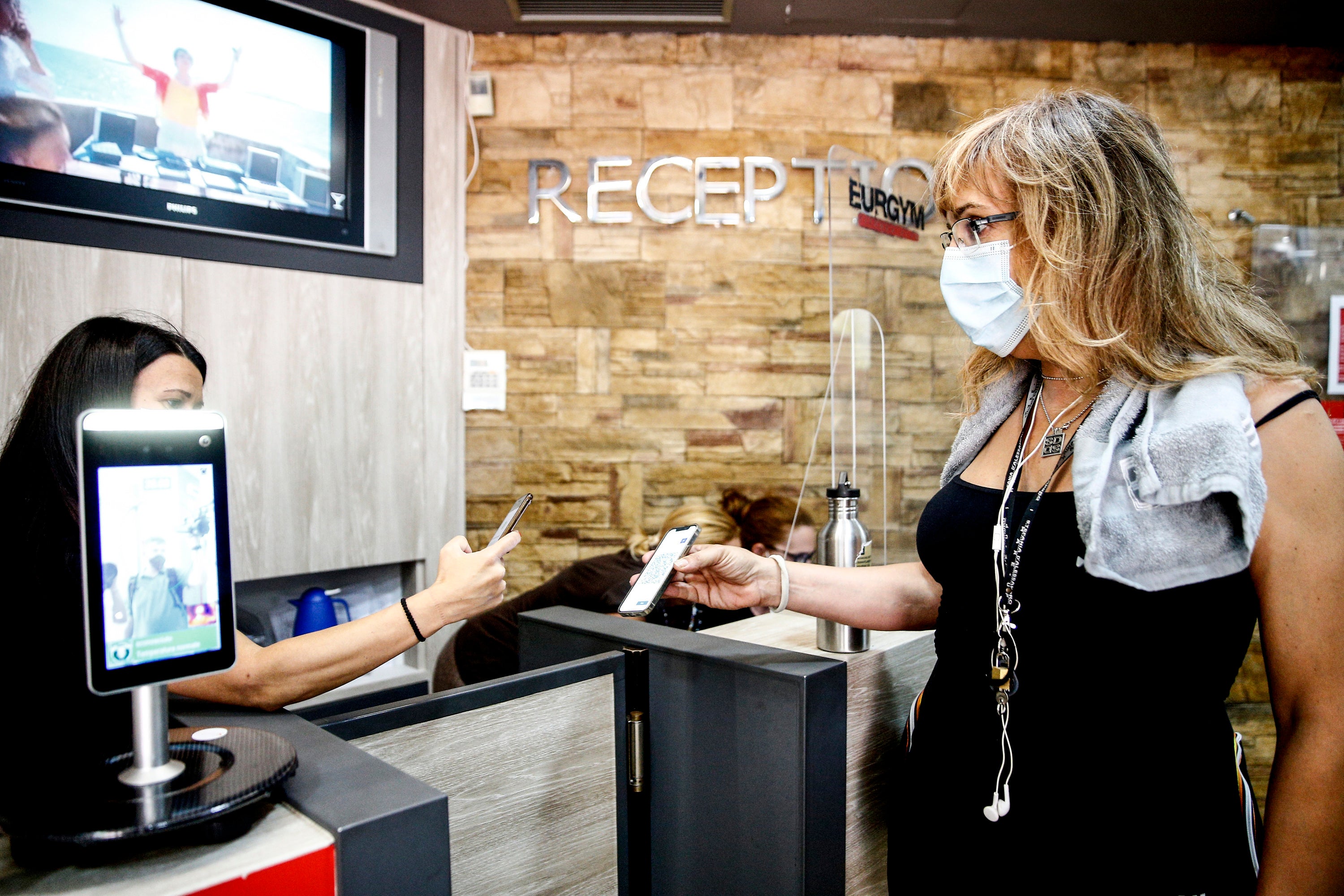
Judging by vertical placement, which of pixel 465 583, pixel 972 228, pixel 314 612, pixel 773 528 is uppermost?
pixel 972 228

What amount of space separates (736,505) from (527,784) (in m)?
1.70

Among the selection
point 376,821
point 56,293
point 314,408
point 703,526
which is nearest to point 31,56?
point 56,293

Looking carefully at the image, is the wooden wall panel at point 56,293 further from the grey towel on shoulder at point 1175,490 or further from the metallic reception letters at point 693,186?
the grey towel on shoulder at point 1175,490

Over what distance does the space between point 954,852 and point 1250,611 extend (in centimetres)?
42

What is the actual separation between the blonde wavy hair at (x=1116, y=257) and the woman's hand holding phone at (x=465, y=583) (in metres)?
0.74

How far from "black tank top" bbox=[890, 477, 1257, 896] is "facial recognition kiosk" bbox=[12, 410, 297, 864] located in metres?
0.74

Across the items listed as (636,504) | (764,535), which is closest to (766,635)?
(764,535)

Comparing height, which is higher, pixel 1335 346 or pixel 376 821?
pixel 1335 346

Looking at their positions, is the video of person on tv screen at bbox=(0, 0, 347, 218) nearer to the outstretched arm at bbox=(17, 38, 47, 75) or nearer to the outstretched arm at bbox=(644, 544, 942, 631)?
the outstretched arm at bbox=(17, 38, 47, 75)

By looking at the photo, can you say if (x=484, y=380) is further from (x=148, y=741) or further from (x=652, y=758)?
(x=148, y=741)

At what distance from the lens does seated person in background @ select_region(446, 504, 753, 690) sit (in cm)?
212

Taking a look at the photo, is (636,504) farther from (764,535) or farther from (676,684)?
(676,684)

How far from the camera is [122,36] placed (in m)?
2.10

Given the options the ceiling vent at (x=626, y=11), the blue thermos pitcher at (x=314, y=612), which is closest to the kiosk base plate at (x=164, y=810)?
the blue thermos pitcher at (x=314, y=612)
